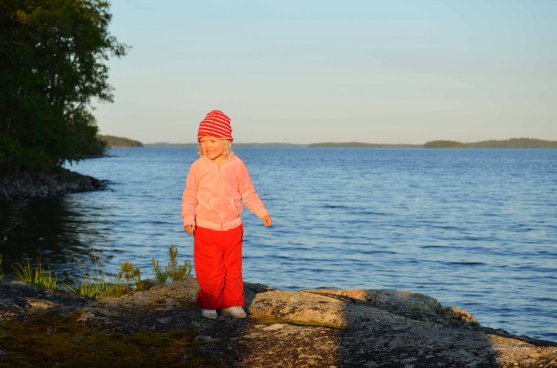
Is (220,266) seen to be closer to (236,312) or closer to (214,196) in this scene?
(236,312)

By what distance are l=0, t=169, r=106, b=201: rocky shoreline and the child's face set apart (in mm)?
38119

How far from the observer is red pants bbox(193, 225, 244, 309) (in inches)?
290

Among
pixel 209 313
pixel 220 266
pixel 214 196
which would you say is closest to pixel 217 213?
pixel 214 196

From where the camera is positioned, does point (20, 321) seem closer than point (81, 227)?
Yes

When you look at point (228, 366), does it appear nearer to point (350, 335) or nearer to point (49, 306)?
point (350, 335)

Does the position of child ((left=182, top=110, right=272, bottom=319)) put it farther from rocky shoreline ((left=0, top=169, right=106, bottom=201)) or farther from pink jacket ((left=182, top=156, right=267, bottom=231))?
rocky shoreline ((left=0, top=169, right=106, bottom=201))

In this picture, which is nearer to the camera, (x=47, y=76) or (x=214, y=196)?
(x=214, y=196)

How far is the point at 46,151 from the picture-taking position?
155 ft

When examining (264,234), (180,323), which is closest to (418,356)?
(180,323)

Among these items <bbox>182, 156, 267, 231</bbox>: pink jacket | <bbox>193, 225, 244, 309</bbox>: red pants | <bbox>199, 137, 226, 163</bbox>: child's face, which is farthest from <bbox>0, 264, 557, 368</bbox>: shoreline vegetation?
<bbox>199, 137, 226, 163</bbox>: child's face

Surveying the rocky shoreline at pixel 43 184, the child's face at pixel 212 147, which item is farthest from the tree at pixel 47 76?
the child's face at pixel 212 147

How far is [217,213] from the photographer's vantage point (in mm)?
7465

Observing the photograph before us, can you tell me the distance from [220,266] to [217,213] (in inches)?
21.8

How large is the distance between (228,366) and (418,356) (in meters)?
1.48
